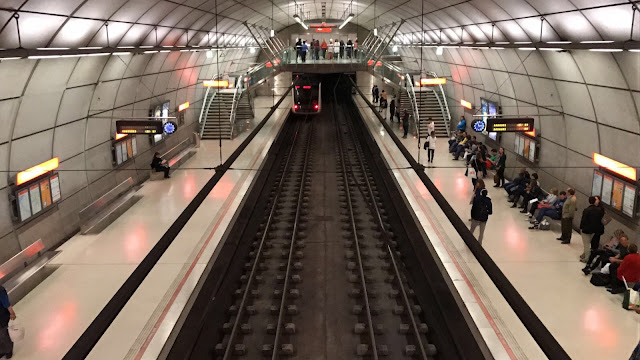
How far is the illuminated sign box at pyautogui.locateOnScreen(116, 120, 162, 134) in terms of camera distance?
1702 centimetres

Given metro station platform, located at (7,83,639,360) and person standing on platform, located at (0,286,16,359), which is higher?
person standing on platform, located at (0,286,16,359)

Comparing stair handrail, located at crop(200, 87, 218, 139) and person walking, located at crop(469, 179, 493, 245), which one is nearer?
person walking, located at crop(469, 179, 493, 245)

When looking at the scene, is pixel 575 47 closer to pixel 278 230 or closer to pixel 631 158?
pixel 631 158

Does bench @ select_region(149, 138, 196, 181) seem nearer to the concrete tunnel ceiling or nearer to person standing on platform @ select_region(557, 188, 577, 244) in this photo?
the concrete tunnel ceiling

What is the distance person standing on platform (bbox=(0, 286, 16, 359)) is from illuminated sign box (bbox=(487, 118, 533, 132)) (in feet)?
40.8

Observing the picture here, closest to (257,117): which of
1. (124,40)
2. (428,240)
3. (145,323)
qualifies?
(124,40)

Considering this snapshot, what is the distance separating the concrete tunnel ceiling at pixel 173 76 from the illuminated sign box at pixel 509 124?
2.81ft

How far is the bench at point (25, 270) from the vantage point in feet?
35.8

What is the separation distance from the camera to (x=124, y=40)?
16.7 metres

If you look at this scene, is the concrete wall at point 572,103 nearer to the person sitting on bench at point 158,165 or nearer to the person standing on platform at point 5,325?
the person standing on platform at point 5,325

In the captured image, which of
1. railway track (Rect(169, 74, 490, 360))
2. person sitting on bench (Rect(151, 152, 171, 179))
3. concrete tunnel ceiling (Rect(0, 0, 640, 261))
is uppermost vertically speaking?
concrete tunnel ceiling (Rect(0, 0, 640, 261))

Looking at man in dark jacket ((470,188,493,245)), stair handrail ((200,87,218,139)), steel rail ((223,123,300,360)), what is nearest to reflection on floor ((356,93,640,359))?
man in dark jacket ((470,188,493,245))

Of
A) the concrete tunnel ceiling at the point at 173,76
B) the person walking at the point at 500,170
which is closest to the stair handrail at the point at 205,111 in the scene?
the concrete tunnel ceiling at the point at 173,76

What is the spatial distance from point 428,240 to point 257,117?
24617 mm
